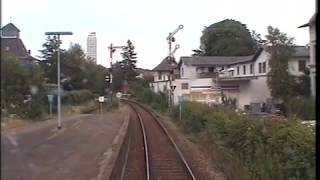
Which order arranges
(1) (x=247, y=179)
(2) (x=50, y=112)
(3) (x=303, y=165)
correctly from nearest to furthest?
(3) (x=303, y=165) < (2) (x=50, y=112) < (1) (x=247, y=179)

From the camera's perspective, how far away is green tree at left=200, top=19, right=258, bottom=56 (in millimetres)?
69625

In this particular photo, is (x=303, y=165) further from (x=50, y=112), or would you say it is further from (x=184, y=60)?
(x=184, y=60)

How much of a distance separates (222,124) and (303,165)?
8084mm

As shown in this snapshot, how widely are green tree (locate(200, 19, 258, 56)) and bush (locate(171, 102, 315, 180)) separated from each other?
5313 cm

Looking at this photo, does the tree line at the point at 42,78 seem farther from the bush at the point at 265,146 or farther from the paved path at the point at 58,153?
the bush at the point at 265,146

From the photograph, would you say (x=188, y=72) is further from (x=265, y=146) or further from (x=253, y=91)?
(x=265, y=146)

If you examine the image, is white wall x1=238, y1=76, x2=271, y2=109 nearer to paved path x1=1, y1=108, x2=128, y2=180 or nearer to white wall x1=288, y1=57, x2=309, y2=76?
white wall x1=288, y1=57, x2=309, y2=76

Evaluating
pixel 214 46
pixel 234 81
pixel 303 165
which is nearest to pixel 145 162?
pixel 303 165

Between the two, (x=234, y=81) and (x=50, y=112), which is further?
(x=234, y=81)

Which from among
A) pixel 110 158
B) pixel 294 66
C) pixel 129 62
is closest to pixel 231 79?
pixel 294 66

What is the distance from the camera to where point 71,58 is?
893 cm

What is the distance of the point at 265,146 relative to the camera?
1059cm

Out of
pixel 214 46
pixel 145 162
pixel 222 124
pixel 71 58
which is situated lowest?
pixel 145 162

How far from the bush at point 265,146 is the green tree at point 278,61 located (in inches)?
538
